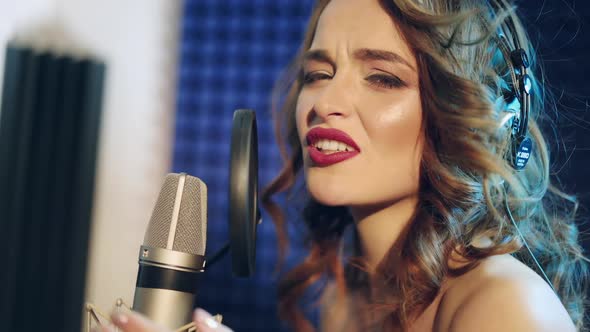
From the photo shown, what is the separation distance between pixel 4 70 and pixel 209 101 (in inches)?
27.1

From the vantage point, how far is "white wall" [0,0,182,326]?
2090 millimetres

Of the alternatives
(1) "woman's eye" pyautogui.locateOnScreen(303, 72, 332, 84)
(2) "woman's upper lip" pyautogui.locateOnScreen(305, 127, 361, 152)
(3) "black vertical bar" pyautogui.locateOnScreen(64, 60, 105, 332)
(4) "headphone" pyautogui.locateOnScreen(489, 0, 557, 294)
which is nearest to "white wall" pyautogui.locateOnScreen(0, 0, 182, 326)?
(3) "black vertical bar" pyautogui.locateOnScreen(64, 60, 105, 332)

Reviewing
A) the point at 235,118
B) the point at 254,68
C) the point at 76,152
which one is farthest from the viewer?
the point at 76,152

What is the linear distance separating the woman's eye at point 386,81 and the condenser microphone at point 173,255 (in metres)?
0.36

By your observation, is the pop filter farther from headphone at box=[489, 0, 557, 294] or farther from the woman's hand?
headphone at box=[489, 0, 557, 294]

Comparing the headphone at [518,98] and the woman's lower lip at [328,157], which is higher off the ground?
the headphone at [518,98]

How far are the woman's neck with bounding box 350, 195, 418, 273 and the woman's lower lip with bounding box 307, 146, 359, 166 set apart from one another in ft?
0.45

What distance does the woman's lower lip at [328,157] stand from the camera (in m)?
0.85

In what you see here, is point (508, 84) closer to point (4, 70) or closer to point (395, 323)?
point (395, 323)

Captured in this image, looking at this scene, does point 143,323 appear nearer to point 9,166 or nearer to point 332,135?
point 332,135

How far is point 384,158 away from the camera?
2.80 ft

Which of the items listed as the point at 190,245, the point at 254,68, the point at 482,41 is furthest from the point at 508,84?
the point at 254,68

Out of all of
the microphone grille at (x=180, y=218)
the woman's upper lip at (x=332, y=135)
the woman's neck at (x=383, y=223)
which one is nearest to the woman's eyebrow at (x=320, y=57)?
the woman's upper lip at (x=332, y=135)

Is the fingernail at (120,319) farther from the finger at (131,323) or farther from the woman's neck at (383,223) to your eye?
the woman's neck at (383,223)
